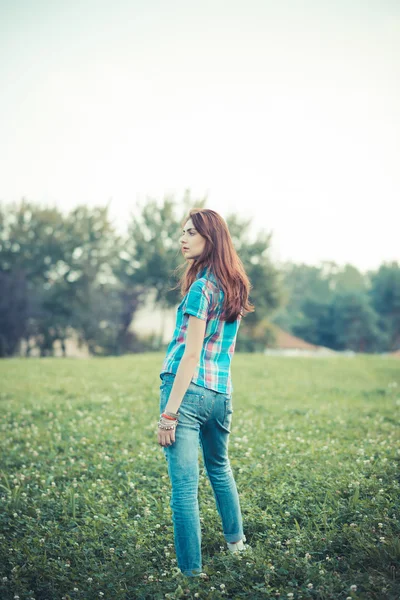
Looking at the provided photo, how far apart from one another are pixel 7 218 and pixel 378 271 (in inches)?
1899

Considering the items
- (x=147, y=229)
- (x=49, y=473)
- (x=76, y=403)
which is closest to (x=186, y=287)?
(x=49, y=473)

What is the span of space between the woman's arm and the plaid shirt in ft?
0.26

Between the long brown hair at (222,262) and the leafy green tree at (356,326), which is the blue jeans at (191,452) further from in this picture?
the leafy green tree at (356,326)

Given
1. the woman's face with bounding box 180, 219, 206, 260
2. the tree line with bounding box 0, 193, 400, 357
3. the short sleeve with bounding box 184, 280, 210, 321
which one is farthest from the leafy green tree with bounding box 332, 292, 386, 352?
the short sleeve with bounding box 184, 280, 210, 321

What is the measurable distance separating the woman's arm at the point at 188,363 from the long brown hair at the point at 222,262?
12.2 inches

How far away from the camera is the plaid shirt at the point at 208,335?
3436mm

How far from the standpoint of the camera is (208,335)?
11.8 ft

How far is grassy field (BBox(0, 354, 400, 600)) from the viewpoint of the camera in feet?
12.0

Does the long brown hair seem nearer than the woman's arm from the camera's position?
No

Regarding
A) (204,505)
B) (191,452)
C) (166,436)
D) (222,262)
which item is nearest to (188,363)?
(166,436)

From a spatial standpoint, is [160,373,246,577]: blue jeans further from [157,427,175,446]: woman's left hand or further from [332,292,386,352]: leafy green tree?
[332,292,386,352]: leafy green tree

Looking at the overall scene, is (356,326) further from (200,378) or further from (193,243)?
(200,378)

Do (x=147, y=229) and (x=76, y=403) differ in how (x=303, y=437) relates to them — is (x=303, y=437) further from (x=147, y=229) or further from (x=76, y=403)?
(x=147, y=229)

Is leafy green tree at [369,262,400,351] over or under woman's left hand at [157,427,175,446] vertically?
over
